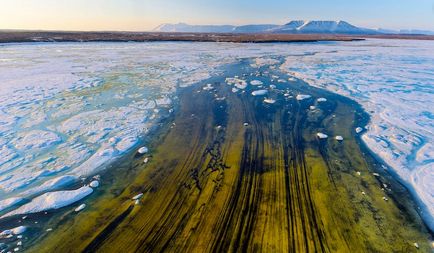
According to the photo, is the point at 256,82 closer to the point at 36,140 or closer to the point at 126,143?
the point at 126,143

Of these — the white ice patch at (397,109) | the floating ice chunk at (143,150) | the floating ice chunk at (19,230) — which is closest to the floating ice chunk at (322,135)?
the white ice patch at (397,109)

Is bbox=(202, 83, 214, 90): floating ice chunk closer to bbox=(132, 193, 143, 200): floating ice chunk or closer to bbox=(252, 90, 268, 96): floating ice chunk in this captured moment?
bbox=(252, 90, 268, 96): floating ice chunk

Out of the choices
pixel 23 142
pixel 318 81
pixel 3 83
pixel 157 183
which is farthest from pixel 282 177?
pixel 3 83

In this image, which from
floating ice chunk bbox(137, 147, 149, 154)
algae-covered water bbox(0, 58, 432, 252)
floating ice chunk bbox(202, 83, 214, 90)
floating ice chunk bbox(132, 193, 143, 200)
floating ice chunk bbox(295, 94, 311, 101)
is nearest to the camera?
algae-covered water bbox(0, 58, 432, 252)

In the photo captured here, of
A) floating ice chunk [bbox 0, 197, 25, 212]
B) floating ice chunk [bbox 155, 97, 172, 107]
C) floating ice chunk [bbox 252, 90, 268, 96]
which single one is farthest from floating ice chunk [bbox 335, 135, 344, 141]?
floating ice chunk [bbox 0, 197, 25, 212]

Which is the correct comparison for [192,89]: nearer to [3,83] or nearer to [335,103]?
[335,103]

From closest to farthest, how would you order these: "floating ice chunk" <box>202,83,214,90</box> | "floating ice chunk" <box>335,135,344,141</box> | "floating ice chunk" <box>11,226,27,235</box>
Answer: "floating ice chunk" <box>11,226,27,235</box>
"floating ice chunk" <box>335,135,344,141</box>
"floating ice chunk" <box>202,83,214,90</box>

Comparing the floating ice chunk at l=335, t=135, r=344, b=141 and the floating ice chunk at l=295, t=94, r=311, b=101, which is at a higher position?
the floating ice chunk at l=295, t=94, r=311, b=101
